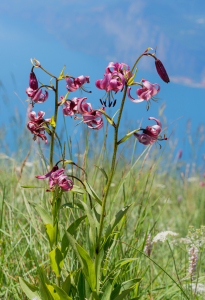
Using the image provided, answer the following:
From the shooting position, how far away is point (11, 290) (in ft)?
6.40

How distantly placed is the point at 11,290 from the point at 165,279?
113cm

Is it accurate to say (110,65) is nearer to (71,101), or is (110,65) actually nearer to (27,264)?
(71,101)

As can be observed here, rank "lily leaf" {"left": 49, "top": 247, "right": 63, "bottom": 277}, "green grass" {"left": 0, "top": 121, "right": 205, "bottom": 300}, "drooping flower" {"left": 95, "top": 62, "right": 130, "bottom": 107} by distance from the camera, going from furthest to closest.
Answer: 1. "green grass" {"left": 0, "top": 121, "right": 205, "bottom": 300}
2. "lily leaf" {"left": 49, "top": 247, "right": 63, "bottom": 277}
3. "drooping flower" {"left": 95, "top": 62, "right": 130, "bottom": 107}

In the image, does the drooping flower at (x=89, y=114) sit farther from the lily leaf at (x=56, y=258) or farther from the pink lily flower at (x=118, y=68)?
the lily leaf at (x=56, y=258)

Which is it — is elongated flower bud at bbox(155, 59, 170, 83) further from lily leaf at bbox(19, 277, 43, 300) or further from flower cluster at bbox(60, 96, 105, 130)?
lily leaf at bbox(19, 277, 43, 300)

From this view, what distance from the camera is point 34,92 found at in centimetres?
150

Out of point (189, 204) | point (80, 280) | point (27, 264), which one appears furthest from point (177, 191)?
point (80, 280)

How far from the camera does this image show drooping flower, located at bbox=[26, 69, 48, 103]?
1.50 metres

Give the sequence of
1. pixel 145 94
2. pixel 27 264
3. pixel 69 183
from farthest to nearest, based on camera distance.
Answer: pixel 27 264
pixel 69 183
pixel 145 94

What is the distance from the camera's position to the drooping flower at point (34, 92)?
1.50m

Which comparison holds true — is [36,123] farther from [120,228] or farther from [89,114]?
[120,228]

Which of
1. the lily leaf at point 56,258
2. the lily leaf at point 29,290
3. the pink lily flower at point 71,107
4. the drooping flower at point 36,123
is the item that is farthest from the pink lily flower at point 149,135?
the lily leaf at point 29,290

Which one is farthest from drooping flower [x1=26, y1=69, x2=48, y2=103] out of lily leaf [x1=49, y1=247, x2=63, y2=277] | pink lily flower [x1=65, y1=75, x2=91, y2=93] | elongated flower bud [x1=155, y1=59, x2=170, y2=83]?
lily leaf [x1=49, y1=247, x2=63, y2=277]

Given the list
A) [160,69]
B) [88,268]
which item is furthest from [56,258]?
[160,69]
